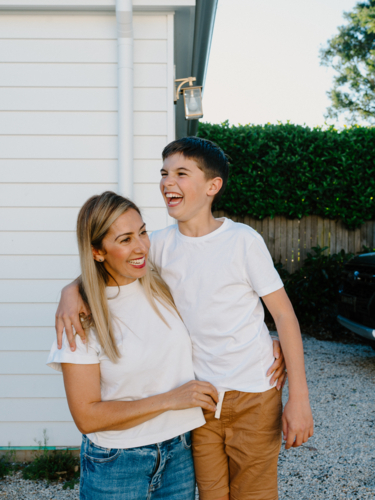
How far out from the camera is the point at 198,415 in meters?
1.43

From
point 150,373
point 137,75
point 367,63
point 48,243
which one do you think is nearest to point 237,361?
point 150,373

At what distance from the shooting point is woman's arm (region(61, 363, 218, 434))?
1236mm

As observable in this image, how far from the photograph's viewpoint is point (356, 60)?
1603cm

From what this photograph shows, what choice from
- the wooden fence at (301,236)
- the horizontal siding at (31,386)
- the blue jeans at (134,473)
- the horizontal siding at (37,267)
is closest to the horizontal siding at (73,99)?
the horizontal siding at (37,267)

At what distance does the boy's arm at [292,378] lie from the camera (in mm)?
1417

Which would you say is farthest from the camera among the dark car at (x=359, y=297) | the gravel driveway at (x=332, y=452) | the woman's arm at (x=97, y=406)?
the dark car at (x=359, y=297)

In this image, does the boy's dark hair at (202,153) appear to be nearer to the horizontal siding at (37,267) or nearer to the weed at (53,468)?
the horizontal siding at (37,267)

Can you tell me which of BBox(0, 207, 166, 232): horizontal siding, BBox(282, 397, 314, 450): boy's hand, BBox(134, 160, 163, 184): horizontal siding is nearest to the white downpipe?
BBox(134, 160, 163, 184): horizontal siding

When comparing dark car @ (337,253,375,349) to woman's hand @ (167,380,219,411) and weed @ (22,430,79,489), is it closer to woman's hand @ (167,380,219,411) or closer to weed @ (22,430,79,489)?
weed @ (22,430,79,489)

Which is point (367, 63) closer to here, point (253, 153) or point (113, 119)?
point (253, 153)

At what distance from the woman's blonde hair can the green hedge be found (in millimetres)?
5076

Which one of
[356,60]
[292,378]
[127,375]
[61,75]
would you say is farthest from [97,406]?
[356,60]

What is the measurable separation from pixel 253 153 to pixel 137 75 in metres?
3.88

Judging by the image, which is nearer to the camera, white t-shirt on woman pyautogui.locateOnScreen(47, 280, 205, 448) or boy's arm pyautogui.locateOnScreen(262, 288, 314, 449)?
white t-shirt on woman pyautogui.locateOnScreen(47, 280, 205, 448)
